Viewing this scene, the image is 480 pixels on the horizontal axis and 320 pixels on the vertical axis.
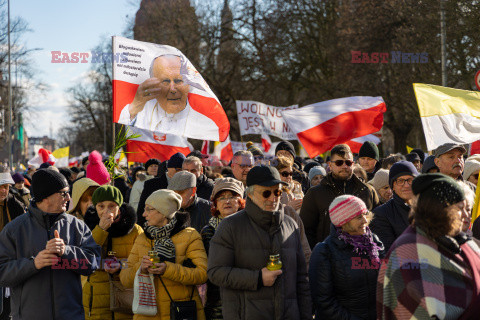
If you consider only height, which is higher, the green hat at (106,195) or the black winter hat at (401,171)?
the black winter hat at (401,171)

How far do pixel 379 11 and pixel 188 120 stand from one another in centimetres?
2030

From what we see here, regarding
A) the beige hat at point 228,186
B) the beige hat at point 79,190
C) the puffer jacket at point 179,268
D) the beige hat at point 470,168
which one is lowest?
the puffer jacket at point 179,268

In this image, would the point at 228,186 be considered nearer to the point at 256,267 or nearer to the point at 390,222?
the point at 256,267

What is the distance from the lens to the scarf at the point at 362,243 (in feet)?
15.5

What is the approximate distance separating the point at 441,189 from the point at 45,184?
2900mm

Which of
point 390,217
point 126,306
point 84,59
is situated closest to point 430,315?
point 390,217

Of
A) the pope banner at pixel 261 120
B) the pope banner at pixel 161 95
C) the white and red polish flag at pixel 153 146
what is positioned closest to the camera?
the pope banner at pixel 161 95

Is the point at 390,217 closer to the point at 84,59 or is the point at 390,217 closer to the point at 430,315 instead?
the point at 430,315

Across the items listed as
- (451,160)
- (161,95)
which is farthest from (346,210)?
(161,95)

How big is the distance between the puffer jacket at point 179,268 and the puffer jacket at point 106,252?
17.6 inches

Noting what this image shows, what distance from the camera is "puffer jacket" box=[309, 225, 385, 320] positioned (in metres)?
4.70

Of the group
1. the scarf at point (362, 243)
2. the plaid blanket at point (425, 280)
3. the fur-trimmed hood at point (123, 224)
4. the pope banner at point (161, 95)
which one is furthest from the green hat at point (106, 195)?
the plaid blanket at point (425, 280)

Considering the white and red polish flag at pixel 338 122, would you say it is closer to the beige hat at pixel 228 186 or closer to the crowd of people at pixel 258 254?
the crowd of people at pixel 258 254

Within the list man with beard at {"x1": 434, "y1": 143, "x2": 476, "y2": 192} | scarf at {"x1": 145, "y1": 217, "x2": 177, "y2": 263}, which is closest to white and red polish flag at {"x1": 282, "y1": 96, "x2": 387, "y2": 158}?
man with beard at {"x1": 434, "y1": 143, "x2": 476, "y2": 192}
